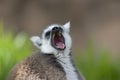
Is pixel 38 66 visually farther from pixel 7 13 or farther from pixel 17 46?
pixel 7 13

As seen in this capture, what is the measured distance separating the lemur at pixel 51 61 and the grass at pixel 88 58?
1959mm

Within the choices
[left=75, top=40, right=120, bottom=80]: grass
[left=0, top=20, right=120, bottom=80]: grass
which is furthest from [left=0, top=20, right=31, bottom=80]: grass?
[left=75, top=40, right=120, bottom=80]: grass

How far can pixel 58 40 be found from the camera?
137 inches

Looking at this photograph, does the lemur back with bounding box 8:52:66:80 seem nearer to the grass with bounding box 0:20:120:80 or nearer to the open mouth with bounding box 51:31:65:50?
the open mouth with bounding box 51:31:65:50

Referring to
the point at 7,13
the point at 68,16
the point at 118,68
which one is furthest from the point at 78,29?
the point at 118,68

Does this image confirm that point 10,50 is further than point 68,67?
Yes

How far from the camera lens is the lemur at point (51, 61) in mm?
3471

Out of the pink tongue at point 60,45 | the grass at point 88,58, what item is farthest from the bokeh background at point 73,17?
the pink tongue at point 60,45

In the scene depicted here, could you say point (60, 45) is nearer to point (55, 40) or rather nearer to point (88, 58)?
point (55, 40)

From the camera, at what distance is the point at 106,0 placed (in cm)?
964

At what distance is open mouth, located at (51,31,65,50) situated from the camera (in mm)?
3459

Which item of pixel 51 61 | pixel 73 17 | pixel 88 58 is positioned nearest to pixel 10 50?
pixel 88 58

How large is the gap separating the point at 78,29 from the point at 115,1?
0.65 m

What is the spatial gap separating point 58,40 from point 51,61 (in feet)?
0.44
